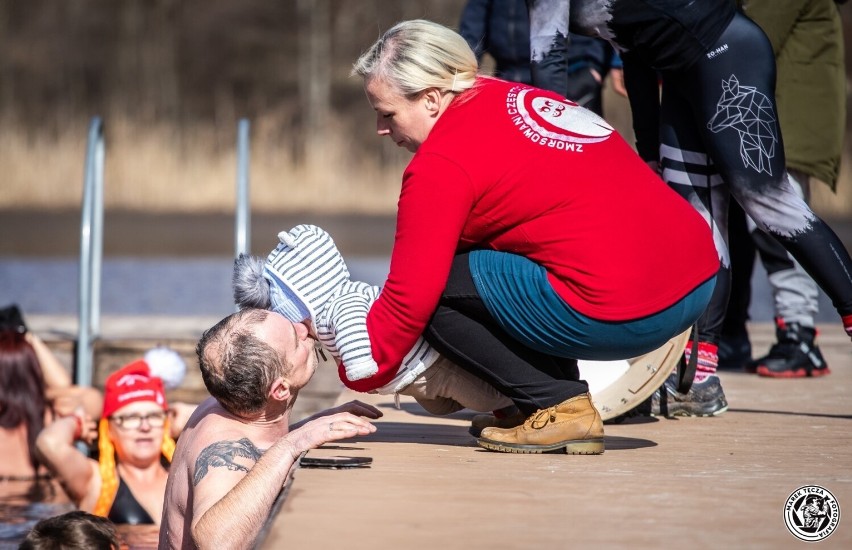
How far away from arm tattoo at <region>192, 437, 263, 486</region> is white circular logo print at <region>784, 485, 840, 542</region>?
1.43 metres

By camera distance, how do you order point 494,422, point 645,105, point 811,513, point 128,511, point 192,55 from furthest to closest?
point 192,55 → point 128,511 → point 645,105 → point 494,422 → point 811,513

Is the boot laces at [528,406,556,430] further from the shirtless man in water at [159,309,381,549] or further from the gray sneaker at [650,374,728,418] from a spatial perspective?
the gray sneaker at [650,374,728,418]

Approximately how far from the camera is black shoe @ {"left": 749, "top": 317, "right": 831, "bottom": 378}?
209 inches

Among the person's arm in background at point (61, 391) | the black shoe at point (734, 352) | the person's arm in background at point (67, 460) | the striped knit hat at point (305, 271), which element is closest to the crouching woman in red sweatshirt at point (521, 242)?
the striped knit hat at point (305, 271)

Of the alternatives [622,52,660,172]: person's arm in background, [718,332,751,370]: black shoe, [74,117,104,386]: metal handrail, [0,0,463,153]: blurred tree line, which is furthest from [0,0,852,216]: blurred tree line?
[622,52,660,172]: person's arm in background

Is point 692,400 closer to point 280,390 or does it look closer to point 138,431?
point 280,390

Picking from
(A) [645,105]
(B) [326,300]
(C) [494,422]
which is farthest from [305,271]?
(A) [645,105]

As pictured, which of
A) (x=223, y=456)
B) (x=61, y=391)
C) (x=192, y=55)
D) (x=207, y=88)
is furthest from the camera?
(x=192, y=55)

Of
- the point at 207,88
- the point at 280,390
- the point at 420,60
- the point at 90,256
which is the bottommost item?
the point at 207,88

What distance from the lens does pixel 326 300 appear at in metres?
3.61

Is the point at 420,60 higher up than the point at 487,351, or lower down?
higher up

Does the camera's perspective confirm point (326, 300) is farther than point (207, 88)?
No

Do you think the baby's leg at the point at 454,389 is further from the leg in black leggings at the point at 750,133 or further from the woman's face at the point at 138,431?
the woman's face at the point at 138,431

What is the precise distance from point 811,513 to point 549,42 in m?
1.98
